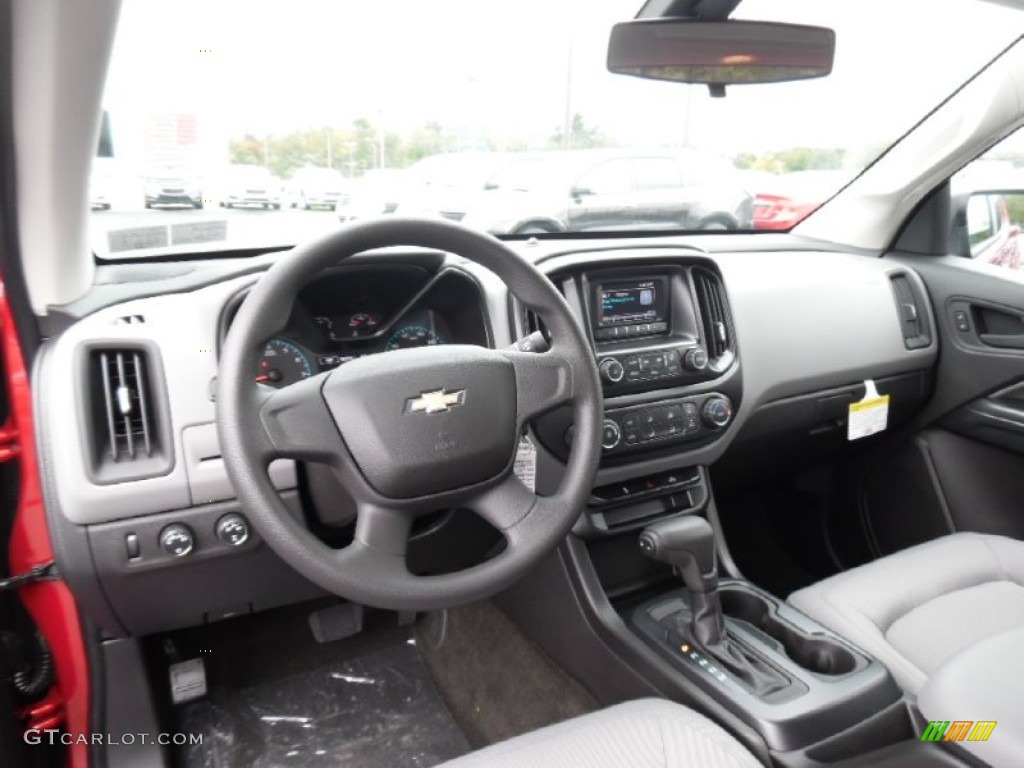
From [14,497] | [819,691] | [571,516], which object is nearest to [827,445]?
[819,691]

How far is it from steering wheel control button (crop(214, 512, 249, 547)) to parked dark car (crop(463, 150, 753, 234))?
3.36 feet

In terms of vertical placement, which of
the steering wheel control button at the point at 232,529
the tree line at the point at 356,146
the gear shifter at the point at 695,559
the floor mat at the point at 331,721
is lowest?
the floor mat at the point at 331,721

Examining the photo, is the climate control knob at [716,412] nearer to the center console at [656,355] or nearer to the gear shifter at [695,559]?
the center console at [656,355]

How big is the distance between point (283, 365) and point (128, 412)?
292 millimetres

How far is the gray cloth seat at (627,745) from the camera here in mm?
1276

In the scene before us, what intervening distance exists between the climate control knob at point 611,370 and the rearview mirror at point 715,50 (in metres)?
0.61

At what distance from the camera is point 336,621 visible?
2.08m

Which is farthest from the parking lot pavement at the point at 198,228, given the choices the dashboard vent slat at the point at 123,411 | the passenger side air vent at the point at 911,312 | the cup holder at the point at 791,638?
the passenger side air vent at the point at 911,312

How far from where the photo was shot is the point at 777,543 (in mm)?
2801

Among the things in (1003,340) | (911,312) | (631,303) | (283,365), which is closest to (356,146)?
(283,365)

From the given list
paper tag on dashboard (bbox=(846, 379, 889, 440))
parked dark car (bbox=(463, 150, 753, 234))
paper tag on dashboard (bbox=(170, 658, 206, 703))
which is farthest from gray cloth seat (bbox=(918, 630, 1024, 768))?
paper tag on dashboard (bbox=(170, 658, 206, 703))

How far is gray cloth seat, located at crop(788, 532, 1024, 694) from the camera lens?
5.38ft

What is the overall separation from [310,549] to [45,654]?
101 centimetres

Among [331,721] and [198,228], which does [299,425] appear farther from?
[331,721]
